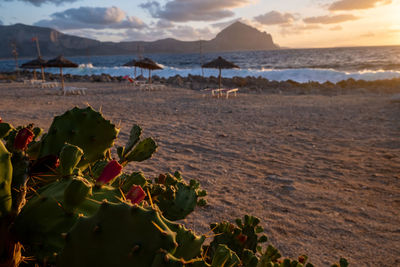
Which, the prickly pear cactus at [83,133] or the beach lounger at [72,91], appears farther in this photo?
the beach lounger at [72,91]

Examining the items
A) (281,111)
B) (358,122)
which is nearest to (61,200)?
(358,122)

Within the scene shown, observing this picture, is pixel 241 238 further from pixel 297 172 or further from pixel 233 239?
pixel 297 172

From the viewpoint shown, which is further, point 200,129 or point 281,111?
point 281,111

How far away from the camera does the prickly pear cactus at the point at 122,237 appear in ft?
2.33

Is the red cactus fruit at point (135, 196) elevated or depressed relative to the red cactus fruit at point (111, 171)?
depressed

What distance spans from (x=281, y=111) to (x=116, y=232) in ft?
33.7

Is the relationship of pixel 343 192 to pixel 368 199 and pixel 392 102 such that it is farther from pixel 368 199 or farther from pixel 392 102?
pixel 392 102

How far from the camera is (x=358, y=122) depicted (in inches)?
330

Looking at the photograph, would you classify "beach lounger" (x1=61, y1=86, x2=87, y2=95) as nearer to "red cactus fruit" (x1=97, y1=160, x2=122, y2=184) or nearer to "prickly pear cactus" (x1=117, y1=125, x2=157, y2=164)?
"prickly pear cactus" (x1=117, y1=125, x2=157, y2=164)

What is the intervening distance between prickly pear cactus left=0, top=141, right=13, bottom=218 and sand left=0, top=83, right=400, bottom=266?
2.18m

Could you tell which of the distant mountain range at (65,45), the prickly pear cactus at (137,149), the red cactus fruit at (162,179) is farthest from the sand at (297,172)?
the distant mountain range at (65,45)

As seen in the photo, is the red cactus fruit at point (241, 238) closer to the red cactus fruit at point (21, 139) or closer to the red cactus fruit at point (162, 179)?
the red cactus fruit at point (162, 179)

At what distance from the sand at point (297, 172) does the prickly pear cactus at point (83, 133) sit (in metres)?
1.82

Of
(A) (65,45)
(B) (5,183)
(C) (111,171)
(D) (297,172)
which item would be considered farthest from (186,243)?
(A) (65,45)
